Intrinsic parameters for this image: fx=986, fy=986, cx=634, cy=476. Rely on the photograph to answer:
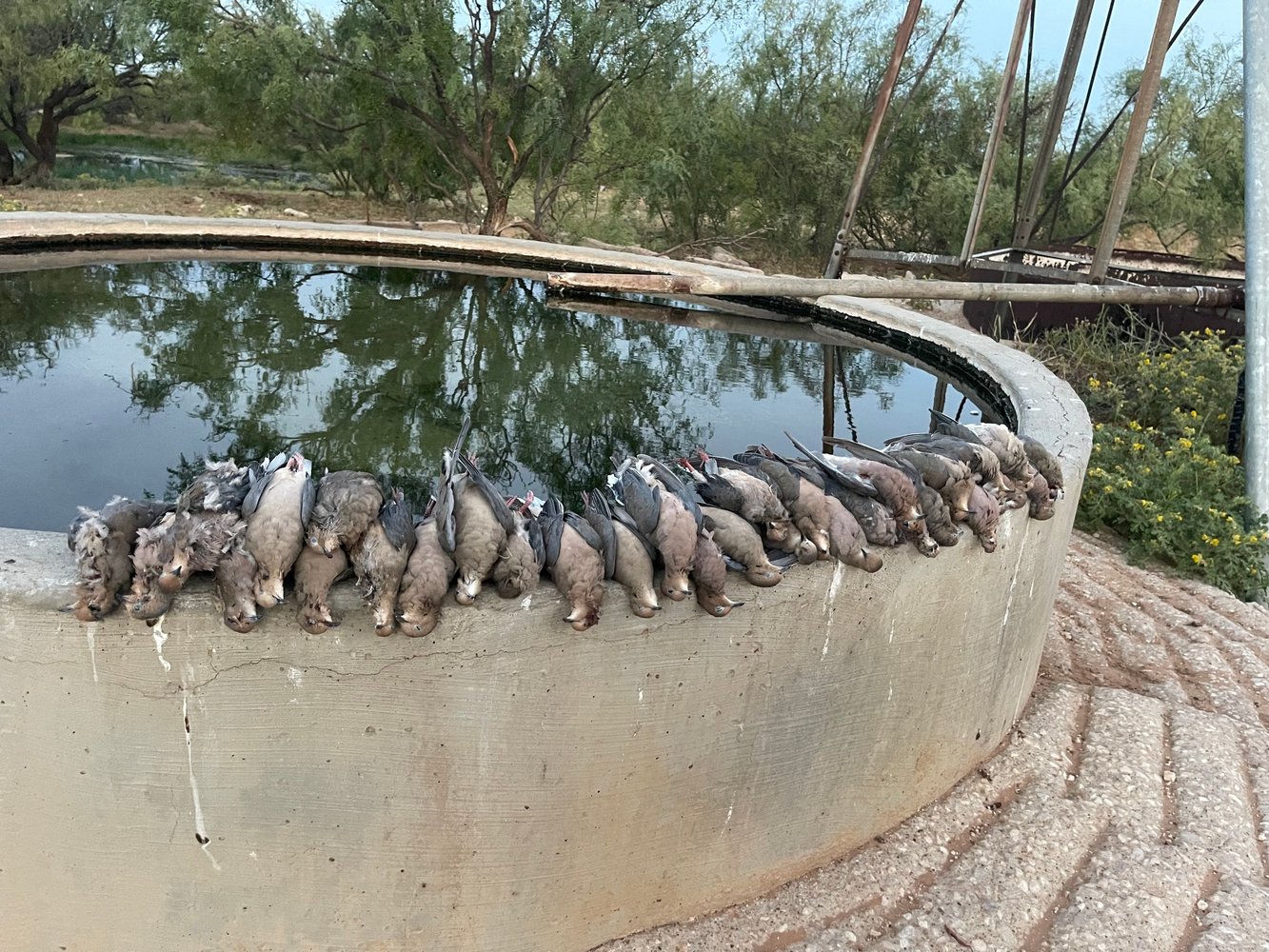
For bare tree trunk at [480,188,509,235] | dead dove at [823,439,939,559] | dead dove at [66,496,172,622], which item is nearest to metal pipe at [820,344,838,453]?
dead dove at [823,439,939,559]

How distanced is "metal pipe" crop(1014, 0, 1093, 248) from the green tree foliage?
1551 centimetres

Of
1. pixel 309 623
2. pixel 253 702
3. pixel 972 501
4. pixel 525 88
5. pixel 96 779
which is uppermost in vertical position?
pixel 525 88

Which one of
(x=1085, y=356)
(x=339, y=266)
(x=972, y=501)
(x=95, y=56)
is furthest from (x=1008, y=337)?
(x=95, y=56)

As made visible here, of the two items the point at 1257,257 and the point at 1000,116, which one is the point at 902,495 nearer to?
the point at 1257,257

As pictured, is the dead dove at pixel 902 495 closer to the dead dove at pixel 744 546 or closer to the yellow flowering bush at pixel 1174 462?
the dead dove at pixel 744 546

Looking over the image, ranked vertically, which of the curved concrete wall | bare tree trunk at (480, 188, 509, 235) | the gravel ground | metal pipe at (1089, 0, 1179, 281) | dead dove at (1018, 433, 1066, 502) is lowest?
the gravel ground

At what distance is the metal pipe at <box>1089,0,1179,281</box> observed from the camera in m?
5.61

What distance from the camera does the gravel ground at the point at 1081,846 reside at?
7.93 feet

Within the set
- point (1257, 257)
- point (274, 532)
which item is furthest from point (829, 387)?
point (274, 532)

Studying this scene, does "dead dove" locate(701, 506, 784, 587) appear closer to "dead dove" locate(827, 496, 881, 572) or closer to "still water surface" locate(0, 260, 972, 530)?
"dead dove" locate(827, 496, 881, 572)

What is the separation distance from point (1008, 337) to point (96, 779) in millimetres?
7725

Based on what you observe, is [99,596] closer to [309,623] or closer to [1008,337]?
[309,623]

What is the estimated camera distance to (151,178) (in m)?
20.6

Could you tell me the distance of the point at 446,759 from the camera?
2049 mm
